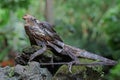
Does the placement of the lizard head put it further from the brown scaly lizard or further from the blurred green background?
the blurred green background

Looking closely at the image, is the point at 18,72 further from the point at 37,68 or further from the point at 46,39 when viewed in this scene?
the point at 46,39

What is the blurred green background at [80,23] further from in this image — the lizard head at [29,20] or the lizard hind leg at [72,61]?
the lizard hind leg at [72,61]

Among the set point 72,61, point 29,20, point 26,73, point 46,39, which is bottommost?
point 26,73

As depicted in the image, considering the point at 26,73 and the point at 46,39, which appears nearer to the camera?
the point at 26,73

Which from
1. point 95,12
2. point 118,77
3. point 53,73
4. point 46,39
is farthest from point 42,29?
point 95,12

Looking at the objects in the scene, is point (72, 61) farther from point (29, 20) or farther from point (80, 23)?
point (80, 23)

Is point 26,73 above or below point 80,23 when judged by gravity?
below

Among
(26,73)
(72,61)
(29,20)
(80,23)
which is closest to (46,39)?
(29,20)

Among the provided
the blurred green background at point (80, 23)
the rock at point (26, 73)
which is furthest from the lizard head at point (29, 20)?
the blurred green background at point (80, 23)
